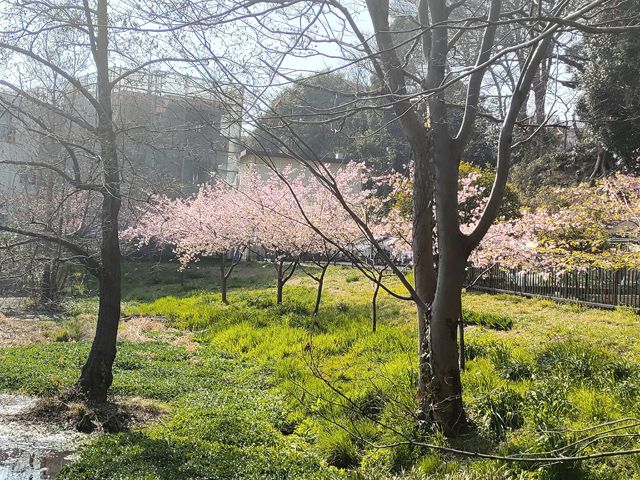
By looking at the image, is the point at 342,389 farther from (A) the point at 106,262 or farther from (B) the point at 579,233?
(B) the point at 579,233

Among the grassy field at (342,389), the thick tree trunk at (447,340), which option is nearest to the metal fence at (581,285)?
the grassy field at (342,389)

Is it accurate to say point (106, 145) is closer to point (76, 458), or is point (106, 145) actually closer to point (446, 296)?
point (76, 458)

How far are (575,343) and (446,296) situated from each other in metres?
4.69

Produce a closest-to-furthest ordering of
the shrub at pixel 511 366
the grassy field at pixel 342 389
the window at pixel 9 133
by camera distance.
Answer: the grassy field at pixel 342 389, the shrub at pixel 511 366, the window at pixel 9 133

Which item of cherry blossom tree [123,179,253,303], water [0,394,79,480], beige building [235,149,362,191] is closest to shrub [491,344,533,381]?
beige building [235,149,362,191]

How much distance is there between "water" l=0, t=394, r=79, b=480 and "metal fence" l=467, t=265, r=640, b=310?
8091 mm

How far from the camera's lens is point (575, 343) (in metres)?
9.11

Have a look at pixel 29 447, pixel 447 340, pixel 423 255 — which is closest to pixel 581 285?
pixel 423 255

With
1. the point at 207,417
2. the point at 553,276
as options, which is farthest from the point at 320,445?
the point at 553,276

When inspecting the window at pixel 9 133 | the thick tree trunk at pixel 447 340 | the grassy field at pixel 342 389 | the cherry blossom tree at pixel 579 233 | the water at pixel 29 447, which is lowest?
the water at pixel 29 447

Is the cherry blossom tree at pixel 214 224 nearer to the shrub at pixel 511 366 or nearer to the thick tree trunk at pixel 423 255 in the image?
the shrub at pixel 511 366

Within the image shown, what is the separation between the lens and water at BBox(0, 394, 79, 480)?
6.10 m

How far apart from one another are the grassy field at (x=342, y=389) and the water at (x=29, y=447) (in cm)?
43

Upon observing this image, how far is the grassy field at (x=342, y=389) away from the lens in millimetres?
5270
